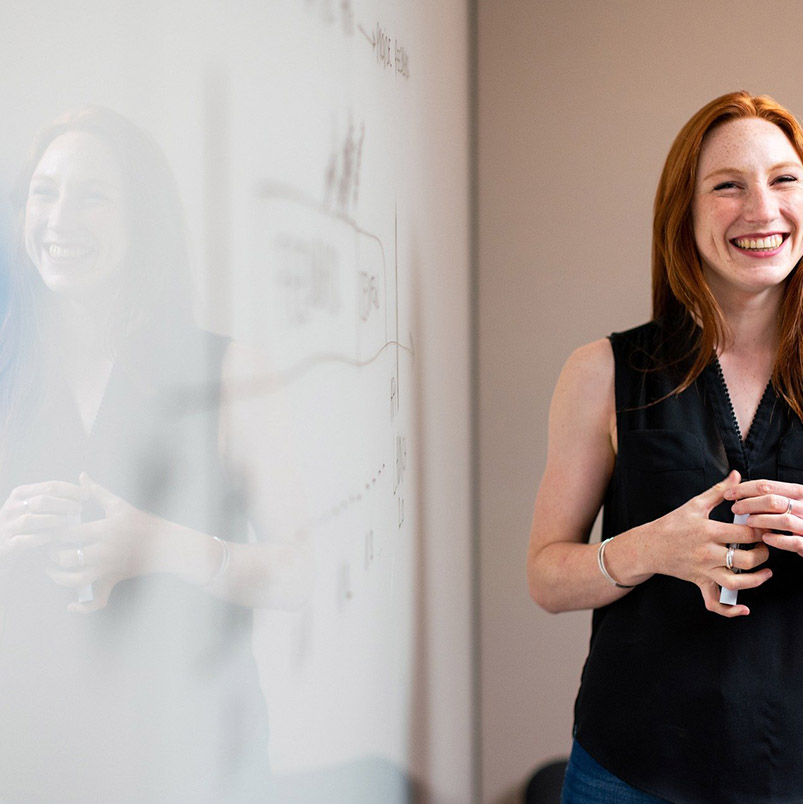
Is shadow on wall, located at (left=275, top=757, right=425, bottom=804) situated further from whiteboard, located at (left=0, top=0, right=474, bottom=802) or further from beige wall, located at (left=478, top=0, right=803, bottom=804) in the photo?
beige wall, located at (left=478, top=0, right=803, bottom=804)

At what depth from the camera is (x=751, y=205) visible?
1.29 metres

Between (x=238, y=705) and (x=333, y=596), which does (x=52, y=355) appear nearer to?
(x=238, y=705)

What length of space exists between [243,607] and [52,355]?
23 cm

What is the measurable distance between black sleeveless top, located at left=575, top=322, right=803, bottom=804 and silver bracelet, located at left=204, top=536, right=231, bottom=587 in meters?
0.92

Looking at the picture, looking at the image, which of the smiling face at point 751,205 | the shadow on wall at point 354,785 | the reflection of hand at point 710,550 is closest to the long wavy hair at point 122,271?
the shadow on wall at point 354,785

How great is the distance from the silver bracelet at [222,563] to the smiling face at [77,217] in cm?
17

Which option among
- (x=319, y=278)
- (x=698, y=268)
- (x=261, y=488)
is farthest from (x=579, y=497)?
(x=261, y=488)

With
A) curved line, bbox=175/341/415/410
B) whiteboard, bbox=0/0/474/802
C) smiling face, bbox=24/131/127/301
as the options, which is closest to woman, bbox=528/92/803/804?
whiteboard, bbox=0/0/474/802

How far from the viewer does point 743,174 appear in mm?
1308

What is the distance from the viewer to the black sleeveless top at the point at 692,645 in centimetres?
118

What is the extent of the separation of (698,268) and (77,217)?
120 centimetres

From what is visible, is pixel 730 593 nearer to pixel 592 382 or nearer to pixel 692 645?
pixel 692 645

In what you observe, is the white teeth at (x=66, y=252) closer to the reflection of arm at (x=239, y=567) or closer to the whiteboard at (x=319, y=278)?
the whiteboard at (x=319, y=278)

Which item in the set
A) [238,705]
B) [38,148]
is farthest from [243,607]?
[38,148]
